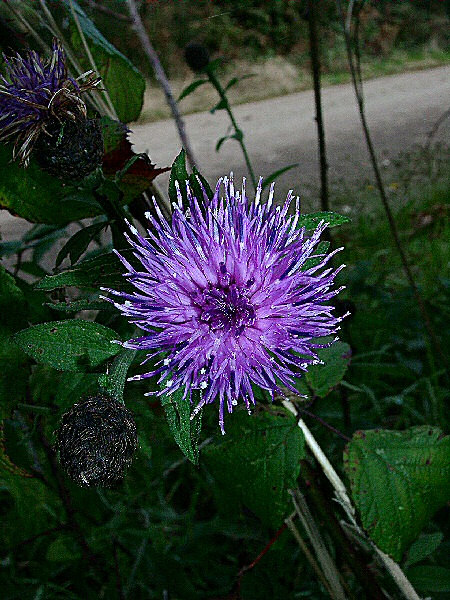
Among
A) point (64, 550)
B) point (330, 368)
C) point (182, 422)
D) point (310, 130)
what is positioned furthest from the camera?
point (310, 130)

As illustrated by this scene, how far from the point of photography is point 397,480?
0.86m

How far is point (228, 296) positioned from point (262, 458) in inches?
12.2

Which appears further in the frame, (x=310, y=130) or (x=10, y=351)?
(x=310, y=130)

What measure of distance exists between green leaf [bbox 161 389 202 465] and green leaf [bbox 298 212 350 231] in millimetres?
194

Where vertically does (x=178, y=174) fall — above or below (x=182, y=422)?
above

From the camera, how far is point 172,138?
356 cm

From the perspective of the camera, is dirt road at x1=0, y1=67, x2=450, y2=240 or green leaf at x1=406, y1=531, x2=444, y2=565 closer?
green leaf at x1=406, y1=531, x2=444, y2=565

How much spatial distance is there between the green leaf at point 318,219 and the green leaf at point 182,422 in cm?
19

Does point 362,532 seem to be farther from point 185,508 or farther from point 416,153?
point 416,153

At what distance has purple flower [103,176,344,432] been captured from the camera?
0.59m

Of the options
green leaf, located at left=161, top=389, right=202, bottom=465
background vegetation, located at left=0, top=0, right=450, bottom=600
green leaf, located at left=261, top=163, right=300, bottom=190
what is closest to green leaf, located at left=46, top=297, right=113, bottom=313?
background vegetation, located at left=0, top=0, right=450, bottom=600

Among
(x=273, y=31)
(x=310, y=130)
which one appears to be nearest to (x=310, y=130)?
(x=310, y=130)

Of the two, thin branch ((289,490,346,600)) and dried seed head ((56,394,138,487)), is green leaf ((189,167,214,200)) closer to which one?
dried seed head ((56,394,138,487))

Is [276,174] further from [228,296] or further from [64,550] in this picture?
[64,550]
